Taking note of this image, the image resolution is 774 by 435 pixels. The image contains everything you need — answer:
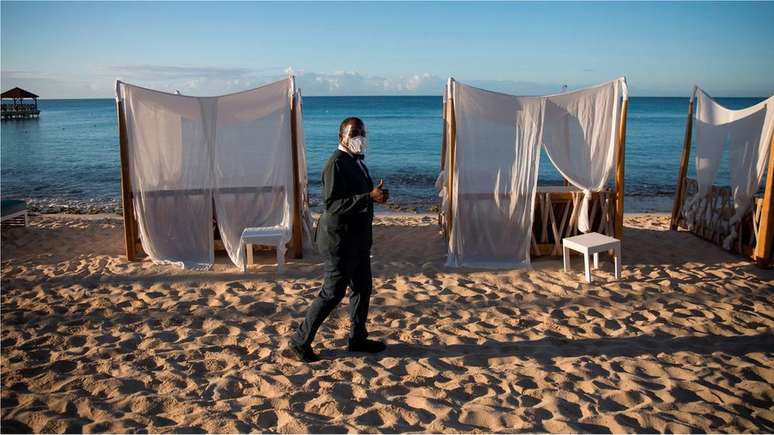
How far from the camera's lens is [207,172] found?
652 centimetres

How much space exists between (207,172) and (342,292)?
140 inches

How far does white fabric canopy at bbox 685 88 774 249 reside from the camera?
636 cm

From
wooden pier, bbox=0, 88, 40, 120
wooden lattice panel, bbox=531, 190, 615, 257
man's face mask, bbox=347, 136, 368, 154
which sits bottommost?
wooden lattice panel, bbox=531, 190, 615, 257

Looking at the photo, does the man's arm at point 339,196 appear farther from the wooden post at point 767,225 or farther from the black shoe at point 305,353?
the wooden post at point 767,225

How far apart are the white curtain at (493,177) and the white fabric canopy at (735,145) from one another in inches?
102

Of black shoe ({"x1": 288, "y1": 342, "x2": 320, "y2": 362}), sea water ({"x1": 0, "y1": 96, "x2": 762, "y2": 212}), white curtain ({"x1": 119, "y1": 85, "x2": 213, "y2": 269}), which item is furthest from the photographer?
sea water ({"x1": 0, "y1": 96, "x2": 762, "y2": 212})

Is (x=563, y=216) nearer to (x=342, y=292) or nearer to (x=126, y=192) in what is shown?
(x=342, y=292)

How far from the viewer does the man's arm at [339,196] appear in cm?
349

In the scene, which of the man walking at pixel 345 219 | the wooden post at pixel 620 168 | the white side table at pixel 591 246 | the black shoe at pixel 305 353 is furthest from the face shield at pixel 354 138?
the wooden post at pixel 620 168

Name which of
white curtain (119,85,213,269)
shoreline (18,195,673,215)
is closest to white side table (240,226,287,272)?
white curtain (119,85,213,269)

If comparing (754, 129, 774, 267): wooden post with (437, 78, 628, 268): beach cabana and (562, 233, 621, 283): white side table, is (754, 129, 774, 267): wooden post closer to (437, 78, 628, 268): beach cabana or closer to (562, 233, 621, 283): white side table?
(437, 78, 628, 268): beach cabana

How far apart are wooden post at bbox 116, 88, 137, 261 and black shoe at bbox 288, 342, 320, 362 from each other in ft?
11.6

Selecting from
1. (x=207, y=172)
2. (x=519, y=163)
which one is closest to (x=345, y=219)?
(x=519, y=163)

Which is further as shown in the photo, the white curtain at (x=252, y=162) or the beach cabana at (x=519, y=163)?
the white curtain at (x=252, y=162)
